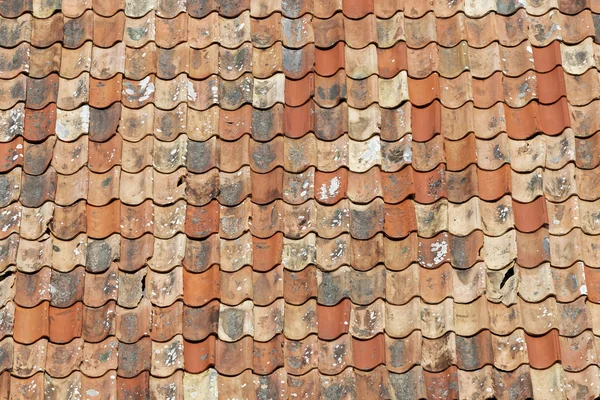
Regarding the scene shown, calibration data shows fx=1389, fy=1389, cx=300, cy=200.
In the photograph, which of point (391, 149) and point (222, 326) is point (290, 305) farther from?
point (391, 149)

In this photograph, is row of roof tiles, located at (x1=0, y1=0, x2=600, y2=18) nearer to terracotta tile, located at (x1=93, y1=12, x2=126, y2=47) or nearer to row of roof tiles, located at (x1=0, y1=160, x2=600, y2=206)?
terracotta tile, located at (x1=93, y1=12, x2=126, y2=47)

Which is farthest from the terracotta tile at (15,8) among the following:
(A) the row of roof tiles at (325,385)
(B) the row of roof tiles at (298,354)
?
(A) the row of roof tiles at (325,385)

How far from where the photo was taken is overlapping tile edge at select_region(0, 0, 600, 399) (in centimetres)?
613

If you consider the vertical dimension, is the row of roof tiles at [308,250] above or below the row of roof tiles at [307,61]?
below

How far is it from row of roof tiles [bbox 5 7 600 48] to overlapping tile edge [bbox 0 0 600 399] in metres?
0.01

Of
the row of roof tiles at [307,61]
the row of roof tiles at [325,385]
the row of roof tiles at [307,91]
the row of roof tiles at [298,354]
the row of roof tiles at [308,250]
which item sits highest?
the row of roof tiles at [307,61]

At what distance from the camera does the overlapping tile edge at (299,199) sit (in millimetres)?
6133

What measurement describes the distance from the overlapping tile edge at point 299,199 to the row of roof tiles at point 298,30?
14 millimetres

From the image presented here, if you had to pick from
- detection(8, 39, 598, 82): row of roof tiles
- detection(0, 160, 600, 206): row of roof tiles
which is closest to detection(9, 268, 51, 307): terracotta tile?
detection(0, 160, 600, 206): row of roof tiles

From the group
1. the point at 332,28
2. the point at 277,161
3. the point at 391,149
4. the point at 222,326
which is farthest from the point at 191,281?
the point at 332,28

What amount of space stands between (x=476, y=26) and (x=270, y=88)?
124 centimetres

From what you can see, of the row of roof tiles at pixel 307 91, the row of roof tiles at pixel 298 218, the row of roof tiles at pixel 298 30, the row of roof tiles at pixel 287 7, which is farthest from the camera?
the row of roof tiles at pixel 287 7

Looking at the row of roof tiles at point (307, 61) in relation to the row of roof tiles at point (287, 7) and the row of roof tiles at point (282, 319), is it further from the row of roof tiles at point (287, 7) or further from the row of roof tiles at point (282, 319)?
the row of roof tiles at point (282, 319)

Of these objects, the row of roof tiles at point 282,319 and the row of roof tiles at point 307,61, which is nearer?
the row of roof tiles at point 282,319
